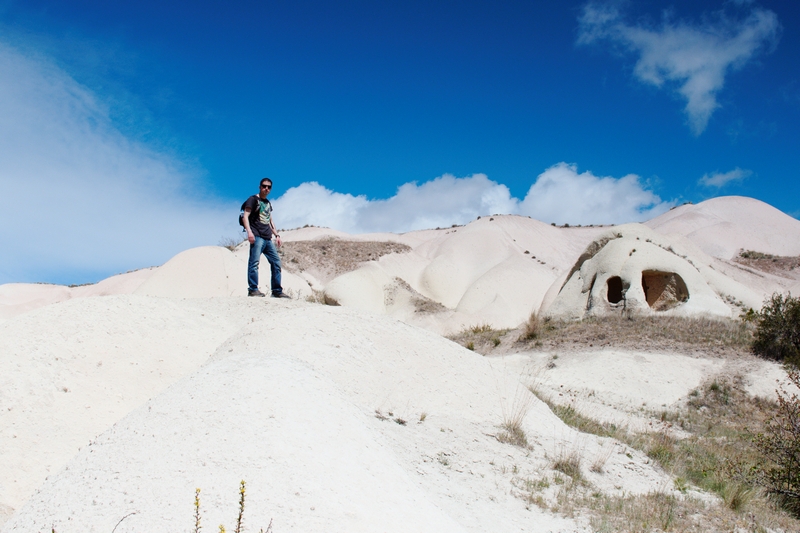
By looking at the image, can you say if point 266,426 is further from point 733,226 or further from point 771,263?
point 733,226

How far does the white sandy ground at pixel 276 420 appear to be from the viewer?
108 inches

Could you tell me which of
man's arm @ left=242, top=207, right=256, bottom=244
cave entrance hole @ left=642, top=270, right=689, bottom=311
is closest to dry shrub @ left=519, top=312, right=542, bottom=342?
cave entrance hole @ left=642, top=270, right=689, bottom=311

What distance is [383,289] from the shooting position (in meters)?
24.9

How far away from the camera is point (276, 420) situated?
3.29 meters

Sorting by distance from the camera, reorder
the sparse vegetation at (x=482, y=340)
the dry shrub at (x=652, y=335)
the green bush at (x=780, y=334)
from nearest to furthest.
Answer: the green bush at (x=780, y=334), the dry shrub at (x=652, y=335), the sparse vegetation at (x=482, y=340)

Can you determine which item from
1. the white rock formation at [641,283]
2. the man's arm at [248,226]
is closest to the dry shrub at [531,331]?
the white rock formation at [641,283]

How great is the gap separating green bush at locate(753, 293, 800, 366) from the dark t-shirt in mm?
11249

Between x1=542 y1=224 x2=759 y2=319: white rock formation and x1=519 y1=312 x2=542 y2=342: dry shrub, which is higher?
x1=542 y1=224 x2=759 y2=319: white rock formation

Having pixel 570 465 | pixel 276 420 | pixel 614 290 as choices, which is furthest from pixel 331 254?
pixel 276 420

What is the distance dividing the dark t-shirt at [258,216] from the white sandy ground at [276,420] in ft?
3.59

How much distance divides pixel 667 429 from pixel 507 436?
4693 mm

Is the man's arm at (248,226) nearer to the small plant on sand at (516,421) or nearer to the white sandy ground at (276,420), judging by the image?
the white sandy ground at (276,420)

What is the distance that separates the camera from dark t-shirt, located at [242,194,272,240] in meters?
8.76

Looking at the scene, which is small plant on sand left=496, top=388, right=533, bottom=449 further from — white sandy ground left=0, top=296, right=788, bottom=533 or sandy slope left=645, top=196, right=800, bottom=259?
sandy slope left=645, top=196, right=800, bottom=259
